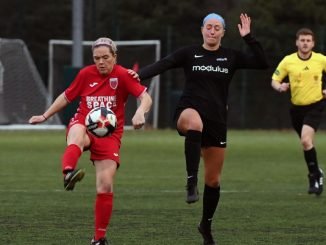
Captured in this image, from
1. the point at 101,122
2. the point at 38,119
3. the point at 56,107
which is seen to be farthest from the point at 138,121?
the point at 38,119

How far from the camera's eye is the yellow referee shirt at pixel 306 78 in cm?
1491

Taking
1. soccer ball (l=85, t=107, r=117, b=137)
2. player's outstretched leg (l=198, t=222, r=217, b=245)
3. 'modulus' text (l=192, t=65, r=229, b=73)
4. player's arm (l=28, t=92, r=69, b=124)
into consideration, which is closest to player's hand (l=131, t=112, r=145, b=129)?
soccer ball (l=85, t=107, r=117, b=137)

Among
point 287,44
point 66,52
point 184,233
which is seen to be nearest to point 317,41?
point 287,44

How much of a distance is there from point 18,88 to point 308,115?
1890 cm

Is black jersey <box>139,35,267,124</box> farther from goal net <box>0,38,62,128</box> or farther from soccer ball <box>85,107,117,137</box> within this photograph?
goal net <box>0,38,62,128</box>

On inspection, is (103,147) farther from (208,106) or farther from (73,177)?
(208,106)

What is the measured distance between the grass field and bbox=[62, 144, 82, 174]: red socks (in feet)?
3.17

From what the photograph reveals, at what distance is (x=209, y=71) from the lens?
31.7 ft

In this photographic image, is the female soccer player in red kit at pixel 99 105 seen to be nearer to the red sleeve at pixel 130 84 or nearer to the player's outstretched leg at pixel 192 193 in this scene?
the red sleeve at pixel 130 84

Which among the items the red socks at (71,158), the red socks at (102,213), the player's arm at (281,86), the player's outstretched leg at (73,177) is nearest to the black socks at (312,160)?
the player's arm at (281,86)

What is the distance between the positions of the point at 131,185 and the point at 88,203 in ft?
9.34

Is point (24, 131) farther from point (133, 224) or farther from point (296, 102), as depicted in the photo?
A: point (133, 224)

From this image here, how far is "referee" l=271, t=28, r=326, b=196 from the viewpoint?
48.2 feet

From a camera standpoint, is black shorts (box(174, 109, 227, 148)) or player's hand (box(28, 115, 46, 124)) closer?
player's hand (box(28, 115, 46, 124))
